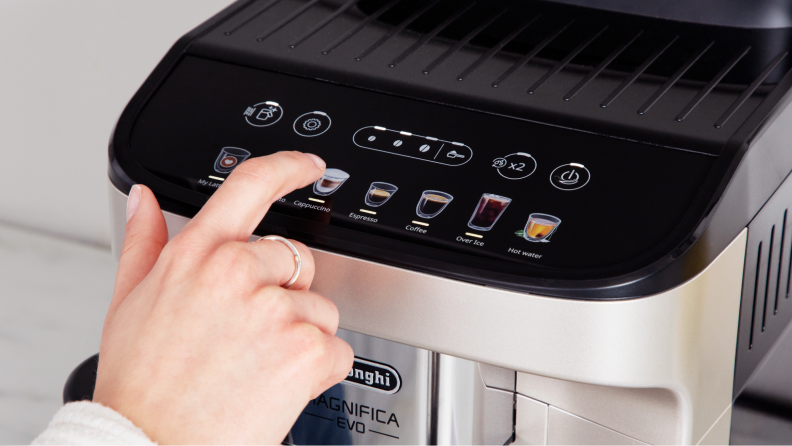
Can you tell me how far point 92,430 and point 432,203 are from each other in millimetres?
202

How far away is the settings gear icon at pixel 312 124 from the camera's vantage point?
0.49 metres

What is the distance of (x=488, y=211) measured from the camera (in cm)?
44

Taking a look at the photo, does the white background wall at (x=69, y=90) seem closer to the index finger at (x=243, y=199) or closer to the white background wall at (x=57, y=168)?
the white background wall at (x=57, y=168)

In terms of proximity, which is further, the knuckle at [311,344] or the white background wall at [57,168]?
the white background wall at [57,168]

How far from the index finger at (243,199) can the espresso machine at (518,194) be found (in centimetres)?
3

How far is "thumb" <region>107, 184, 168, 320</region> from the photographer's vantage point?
0.46 meters

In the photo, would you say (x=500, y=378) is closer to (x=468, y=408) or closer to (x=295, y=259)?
(x=468, y=408)

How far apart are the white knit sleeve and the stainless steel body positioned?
13 centimetres

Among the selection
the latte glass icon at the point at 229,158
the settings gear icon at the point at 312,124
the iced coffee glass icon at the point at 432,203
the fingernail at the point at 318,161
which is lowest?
the iced coffee glass icon at the point at 432,203

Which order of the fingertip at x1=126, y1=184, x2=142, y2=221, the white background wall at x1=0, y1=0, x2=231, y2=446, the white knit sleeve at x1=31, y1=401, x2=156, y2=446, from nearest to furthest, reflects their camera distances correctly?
the white knit sleeve at x1=31, y1=401, x2=156, y2=446 → the fingertip at x1=126, y1=184, x2=142, y2=221 → the white background wall at x1=0, y1=0, x2=231, y2=446

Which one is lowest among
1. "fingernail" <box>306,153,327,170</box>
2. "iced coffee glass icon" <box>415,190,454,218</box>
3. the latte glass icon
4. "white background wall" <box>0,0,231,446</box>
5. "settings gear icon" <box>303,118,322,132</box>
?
"white background wall" <box>0,0,231,446</box>

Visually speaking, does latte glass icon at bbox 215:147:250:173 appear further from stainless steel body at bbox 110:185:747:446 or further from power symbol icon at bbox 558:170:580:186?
power symbol icon at bbox 558:170:580:186

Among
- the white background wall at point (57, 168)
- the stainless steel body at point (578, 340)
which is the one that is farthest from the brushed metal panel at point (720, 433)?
the white background wall at point (57, 168)

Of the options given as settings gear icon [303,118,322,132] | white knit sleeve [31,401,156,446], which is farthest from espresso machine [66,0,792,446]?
white knit sleeve [31,401,156,446]
